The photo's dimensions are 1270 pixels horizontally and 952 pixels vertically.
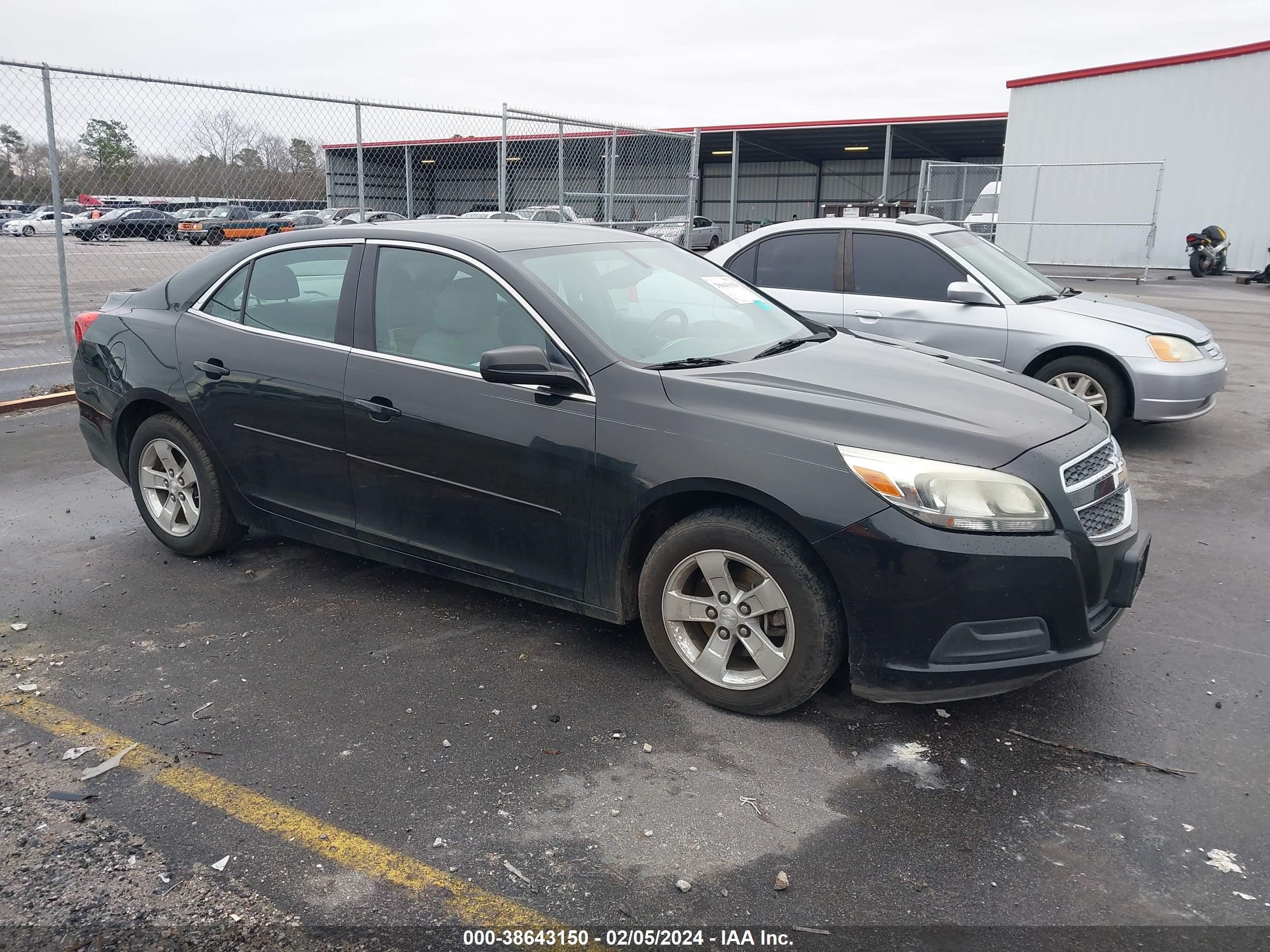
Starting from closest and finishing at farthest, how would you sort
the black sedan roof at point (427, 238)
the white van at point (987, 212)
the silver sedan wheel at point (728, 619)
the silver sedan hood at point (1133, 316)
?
the silver sedan wheel at point (728, 619) → the black sedan roof at point (427, 238) → the silver sedan hood at point (1133, 316) → the white van at point (987, 212)

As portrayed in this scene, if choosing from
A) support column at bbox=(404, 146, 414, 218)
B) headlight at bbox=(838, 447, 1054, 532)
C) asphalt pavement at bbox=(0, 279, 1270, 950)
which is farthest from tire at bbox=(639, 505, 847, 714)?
support column at bbox=(404, 146, 414, 218)

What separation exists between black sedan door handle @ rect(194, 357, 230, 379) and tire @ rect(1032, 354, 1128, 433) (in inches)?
214

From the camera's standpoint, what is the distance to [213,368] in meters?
4.50

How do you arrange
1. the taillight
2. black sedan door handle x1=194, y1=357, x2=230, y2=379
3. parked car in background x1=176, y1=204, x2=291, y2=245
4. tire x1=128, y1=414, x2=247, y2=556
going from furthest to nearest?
parked car in background x1=176, y1=204, x2=291, y2=245 → the taillight → tire x1=128, y1=414, x2=247, y2=556 → black sedan door handle x1=194, y1=357, x2=230, y2=379

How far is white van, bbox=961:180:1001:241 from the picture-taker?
24.8 metres

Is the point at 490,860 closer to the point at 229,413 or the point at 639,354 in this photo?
the point at 639,354

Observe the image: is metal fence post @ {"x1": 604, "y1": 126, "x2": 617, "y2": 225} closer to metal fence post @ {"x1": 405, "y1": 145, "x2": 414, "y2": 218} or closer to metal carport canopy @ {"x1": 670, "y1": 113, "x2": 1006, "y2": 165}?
metal fence post @ {"x1": 405, "y1": 145, "x2": 414, "y2": 218}

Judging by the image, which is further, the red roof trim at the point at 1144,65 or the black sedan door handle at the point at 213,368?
the red roof trim at the point at 1144,65

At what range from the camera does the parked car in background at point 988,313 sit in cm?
696

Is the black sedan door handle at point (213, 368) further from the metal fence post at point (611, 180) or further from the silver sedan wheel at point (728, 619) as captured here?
the metal fence post at point (611, 180)

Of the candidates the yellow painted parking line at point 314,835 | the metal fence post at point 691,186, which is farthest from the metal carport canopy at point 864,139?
the yellow painted parking line at point 314,835

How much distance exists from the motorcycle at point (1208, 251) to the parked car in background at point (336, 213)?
63.5ft

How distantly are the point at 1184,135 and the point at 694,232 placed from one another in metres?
13.0

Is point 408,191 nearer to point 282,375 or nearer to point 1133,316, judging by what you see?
point 1133,316
